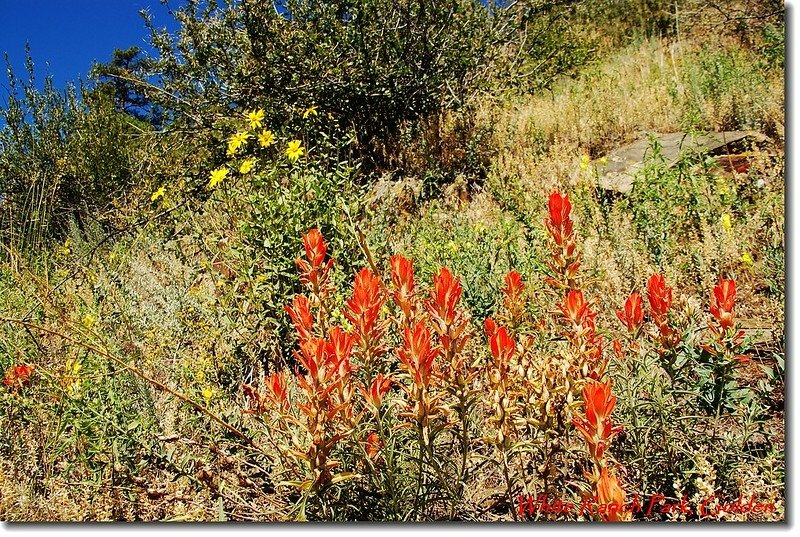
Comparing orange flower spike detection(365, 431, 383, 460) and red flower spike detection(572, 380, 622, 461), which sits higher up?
red flower spike detection(572, 380, 622, 461)

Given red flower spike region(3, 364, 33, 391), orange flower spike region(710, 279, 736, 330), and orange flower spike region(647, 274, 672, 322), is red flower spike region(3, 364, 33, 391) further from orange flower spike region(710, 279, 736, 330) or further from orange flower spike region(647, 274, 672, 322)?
orange flower spike region(710, 279, 736, 330)

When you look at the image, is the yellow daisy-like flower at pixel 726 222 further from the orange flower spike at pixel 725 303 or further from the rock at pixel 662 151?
the orange flower spike at pixel 725 303

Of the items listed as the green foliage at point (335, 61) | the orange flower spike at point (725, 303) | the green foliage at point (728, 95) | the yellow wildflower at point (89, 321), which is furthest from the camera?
the green foliage at point (335, 61)

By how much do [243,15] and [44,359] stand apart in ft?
12.0

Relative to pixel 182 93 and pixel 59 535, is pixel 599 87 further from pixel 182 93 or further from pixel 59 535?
pixel 59 535

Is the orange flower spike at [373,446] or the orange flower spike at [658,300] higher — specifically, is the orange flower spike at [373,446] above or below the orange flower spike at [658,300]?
below

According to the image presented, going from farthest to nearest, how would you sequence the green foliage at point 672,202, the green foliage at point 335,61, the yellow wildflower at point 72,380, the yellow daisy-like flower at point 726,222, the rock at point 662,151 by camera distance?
the green foliage at point 335,61 → the rock at point 662,151 → the green foliage at point 672,202 → the yellow daisy-like flower at point 726,222 → the yellow wildflower at point 72,380

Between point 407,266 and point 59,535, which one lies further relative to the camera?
point 59,535

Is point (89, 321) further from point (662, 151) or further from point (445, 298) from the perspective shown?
point (662, 151)

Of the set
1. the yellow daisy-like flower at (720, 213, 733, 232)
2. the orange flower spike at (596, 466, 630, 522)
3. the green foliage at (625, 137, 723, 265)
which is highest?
the green foliage at (625, 137, 723, 265)

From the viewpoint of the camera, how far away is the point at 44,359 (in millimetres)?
2350

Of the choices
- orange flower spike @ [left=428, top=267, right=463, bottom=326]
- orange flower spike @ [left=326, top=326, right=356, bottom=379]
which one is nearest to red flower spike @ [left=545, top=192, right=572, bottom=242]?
orange flower spike @ [left=428, top=267, right=463, bottom=326]

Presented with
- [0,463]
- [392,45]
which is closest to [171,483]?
[0,463]

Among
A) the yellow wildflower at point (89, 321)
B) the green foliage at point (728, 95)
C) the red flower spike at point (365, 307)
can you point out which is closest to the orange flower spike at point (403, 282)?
the red flower spike at point (365, 307)
